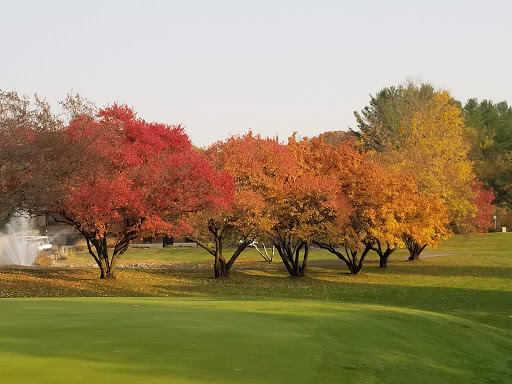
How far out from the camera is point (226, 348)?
461 inches

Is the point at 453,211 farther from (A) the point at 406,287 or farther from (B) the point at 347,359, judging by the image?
(B) the point at 347,359

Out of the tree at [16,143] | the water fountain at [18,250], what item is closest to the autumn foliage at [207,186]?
the tree at [16,143]

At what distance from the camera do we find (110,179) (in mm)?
34625

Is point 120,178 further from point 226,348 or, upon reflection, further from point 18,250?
point 18,250

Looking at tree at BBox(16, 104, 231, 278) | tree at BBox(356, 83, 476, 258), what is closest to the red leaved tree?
tree at BBox(16, 104, 231, 278)

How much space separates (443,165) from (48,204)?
37.6 m

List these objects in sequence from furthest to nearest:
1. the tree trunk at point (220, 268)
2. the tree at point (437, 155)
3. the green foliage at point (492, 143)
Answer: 1. the green foliage at point (492, 143)
2. the tree at point (437, 155)
3. the tree trunk at point (220, 268)

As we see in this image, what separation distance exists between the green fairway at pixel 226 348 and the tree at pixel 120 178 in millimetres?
15212

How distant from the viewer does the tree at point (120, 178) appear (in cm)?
3281

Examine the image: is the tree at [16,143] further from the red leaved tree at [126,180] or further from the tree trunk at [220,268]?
the tree trunk at [220,268]

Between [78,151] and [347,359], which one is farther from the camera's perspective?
[78,151]

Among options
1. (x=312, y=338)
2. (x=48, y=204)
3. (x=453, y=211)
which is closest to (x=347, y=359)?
(x=312, y=338)

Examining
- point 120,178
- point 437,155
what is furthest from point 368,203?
point 437,155

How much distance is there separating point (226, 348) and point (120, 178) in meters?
23.2
